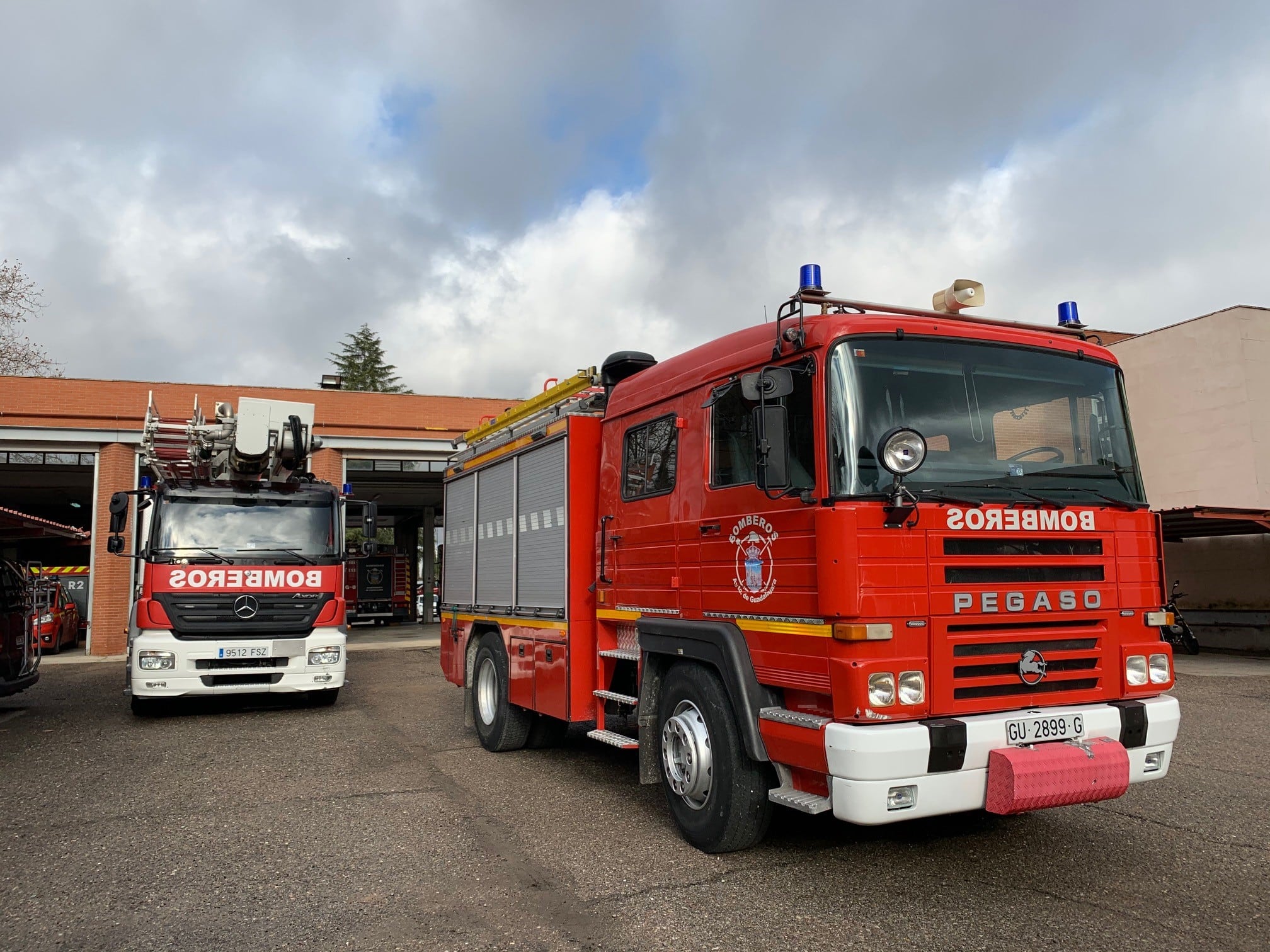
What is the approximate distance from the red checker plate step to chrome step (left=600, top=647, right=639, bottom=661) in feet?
7.59

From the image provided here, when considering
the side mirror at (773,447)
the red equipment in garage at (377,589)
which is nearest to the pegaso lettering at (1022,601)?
the side mirror at (773,447)

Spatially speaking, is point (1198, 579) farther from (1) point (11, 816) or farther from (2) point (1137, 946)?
(1) point (11, 816)

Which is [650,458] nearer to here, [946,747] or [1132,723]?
[946,747]

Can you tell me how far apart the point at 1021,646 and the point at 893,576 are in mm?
768

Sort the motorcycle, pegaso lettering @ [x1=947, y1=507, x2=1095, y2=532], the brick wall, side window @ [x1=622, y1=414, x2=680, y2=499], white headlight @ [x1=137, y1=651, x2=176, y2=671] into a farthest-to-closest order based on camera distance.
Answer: the brick wall → the motorcycle → white headlight @ [x1=137, y1=651, x2=176, y2=671] → side window @ [x1=622, y1=414, x2=680, y2=499] → pegaso lettering @ [x1=947, y1=507, x2=1095, y2=532]

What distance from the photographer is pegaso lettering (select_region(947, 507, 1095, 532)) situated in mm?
4121

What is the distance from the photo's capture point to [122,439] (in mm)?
18844

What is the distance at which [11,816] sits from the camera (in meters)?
5.90

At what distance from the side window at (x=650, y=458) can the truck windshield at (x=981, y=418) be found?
142 cm

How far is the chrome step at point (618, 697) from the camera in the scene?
5637 mm

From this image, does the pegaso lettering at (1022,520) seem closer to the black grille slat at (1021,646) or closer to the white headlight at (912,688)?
the black grille slat at (1021,646)

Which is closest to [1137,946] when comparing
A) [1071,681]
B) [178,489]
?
[1071,681]

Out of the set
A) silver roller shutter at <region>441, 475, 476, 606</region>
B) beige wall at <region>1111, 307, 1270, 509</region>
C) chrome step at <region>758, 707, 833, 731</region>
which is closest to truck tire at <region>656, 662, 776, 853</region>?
chrome step at <region>758, 707, 833, 731</region>

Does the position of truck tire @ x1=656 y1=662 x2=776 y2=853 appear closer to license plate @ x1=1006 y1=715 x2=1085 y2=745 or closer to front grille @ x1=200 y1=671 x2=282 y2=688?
license plate @ x1=1006 y1=715 x2=1085 y2=745
